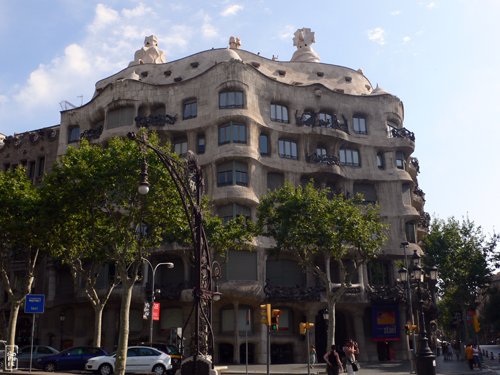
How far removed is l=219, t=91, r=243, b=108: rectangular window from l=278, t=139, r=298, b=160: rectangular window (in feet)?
15.4

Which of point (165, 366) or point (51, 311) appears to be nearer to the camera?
point (165, 366)

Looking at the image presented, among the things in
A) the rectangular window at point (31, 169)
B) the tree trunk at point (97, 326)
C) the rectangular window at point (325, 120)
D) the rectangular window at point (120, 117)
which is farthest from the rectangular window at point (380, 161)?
the rectangular window at point (31, 169)

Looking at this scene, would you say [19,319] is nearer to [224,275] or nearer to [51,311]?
[51,311]

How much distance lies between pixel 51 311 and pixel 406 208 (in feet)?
98.0

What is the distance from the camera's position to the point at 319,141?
4472cm

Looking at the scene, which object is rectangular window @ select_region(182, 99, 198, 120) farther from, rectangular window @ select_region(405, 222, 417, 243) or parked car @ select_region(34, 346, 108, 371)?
parked car @ select_region(34, 346, 108, 371)

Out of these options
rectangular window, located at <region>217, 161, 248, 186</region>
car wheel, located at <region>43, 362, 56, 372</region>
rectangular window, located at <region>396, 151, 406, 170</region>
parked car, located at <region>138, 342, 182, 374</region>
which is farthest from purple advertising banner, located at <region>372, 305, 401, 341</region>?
car wheel, located at <region>43, 362, 56, 372</region>

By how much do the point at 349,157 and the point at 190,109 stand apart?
13.8 metres

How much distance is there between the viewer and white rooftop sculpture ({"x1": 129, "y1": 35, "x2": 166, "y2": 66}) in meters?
55.6

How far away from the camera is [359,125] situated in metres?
46.5

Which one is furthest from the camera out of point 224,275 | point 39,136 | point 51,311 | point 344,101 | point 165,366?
point 39,136

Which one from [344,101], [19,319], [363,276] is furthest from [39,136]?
[363,276]

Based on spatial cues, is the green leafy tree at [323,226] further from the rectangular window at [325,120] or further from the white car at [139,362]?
the rectangular window at [325,120]

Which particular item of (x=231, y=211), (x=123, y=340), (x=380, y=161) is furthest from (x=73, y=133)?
(x=123, y=340)
